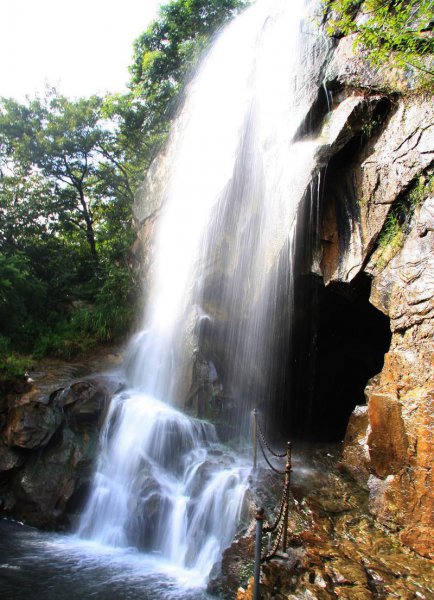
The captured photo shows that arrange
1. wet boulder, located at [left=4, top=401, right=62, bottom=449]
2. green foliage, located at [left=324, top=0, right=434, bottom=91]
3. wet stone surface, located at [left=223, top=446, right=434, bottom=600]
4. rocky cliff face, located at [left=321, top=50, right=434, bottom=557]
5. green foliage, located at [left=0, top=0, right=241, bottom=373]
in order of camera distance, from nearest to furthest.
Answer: wet stone surface, located at [left=223, top=446, right=434, bottom=600], rocky cliff face, located at [left=321, top=50, right=434, bottom=557], green foliage, located at [left=324, top=0, right=434, bottom=91], wet boulder, located at [left=4, top=401, right=62, bottom=449], green foliage, located at [left=0, top=0, right=241, bottom=373]

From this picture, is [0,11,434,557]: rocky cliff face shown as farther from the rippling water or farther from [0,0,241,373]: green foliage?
[0,0,241,373]: green foliage

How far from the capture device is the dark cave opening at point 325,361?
1052cm

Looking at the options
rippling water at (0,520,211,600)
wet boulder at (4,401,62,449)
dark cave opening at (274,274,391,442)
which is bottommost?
rippling water at (0,520,211,600)

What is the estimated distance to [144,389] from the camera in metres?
11.3

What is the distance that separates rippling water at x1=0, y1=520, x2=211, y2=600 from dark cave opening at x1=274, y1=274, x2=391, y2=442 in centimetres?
551

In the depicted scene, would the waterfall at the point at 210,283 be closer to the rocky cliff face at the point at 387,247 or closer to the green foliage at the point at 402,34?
the rocky cliff face at the point at 387,247

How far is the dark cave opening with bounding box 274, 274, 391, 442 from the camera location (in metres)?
10.5

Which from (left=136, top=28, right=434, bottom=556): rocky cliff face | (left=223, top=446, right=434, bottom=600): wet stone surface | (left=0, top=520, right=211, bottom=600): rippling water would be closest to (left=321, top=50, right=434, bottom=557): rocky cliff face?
(left=136, top=28, right=434, bottom=556): rocky cliff face

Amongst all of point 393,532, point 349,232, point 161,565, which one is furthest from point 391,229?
point 161,565

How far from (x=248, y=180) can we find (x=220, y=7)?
12.4m

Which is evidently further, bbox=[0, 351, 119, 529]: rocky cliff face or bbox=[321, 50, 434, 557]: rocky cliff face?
bbox=[0, 351, 119, 529]: rocky cliff face

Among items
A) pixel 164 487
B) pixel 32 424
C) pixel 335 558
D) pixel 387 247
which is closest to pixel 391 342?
pixel 387 247

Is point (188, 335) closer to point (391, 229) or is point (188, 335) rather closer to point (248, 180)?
point (248, 180)

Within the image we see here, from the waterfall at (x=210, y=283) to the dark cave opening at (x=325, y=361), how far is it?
3.12ft
